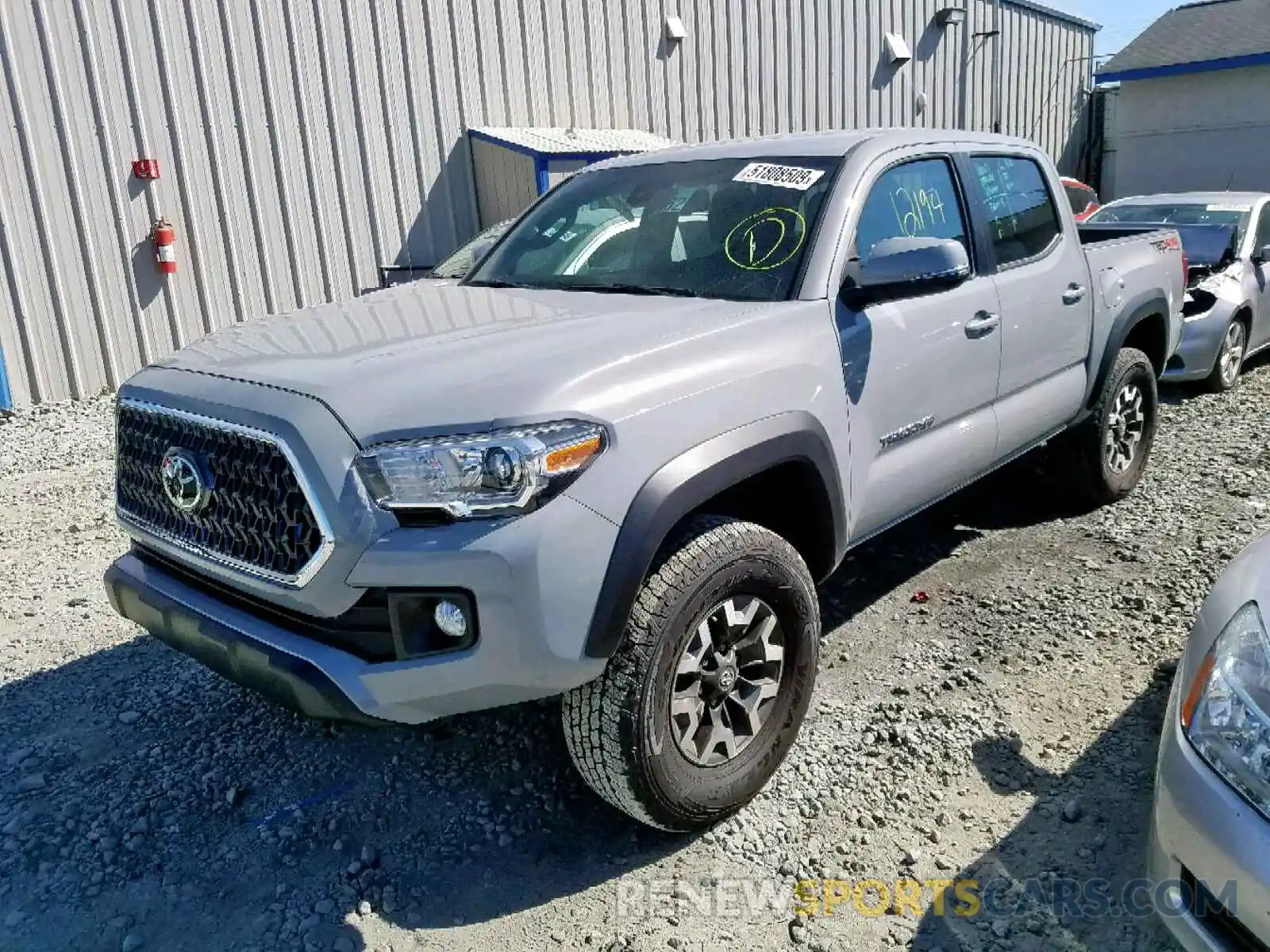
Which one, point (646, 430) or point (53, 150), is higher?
point (53, 150)

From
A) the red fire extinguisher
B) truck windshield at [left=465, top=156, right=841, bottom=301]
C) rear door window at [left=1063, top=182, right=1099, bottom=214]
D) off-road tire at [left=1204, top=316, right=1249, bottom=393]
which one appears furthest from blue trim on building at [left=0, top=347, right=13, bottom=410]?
off-road tire at [left=1204, top=316, right=1249, bottom=393]

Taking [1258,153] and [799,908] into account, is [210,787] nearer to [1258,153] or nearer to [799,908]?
[799,908]

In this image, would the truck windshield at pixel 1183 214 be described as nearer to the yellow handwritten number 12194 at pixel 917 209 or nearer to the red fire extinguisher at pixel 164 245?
the yellow handwritten number 12194 at pixel 917 209

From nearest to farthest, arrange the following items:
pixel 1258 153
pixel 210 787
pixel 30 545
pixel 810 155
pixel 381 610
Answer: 1. pixel 381 610
2. pixel 210 787
3. pixel 810 155
4. pixel 30 545
5. pixel 1258 153

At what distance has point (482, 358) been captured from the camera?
2523 mm

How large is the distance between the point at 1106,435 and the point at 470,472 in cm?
379

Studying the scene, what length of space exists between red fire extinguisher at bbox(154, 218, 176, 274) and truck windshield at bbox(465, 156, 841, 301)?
5705 mm

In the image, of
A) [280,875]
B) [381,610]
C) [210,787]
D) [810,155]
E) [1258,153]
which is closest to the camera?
[381,610]

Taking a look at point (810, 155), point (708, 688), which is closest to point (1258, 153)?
point (810, 155)

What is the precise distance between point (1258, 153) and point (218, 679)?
2103cm

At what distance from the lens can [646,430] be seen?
7.95 feet

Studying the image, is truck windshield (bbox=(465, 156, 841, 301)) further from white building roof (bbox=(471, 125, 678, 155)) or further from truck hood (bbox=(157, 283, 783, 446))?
white building roof (bbox=(471, 125, 678, 155))

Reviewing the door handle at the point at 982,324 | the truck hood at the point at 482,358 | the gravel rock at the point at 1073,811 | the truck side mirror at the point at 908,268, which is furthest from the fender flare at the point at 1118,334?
the truck hood at the point at 482,358

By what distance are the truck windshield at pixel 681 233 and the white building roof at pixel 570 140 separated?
587 centimetres
